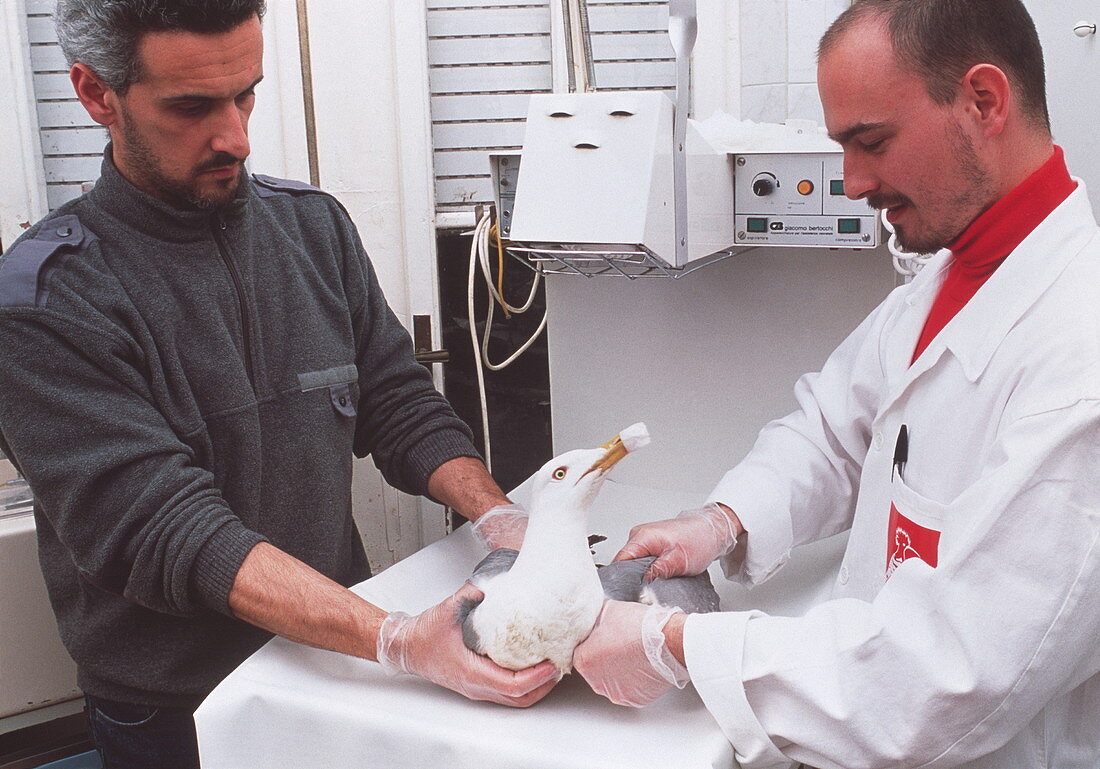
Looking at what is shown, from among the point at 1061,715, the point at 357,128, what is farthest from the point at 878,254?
the point at 357,128

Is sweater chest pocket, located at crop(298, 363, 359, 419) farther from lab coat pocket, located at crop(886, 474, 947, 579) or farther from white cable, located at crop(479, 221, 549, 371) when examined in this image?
lab coat pocket, located at crop(886, 474, 947, 579)

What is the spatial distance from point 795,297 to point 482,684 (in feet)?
3.08

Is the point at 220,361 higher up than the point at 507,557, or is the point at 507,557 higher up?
the point at 220,361

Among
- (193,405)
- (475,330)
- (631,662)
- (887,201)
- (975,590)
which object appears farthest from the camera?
(475,330)

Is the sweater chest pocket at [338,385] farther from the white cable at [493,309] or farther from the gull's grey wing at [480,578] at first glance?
the white cable at [493,309]

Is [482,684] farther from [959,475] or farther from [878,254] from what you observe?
[878,254]

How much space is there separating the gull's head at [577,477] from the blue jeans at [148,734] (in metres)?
0.63

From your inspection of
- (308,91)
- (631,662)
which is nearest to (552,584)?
(631,662)

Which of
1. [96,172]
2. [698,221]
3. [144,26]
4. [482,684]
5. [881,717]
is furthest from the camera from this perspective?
[96,172]

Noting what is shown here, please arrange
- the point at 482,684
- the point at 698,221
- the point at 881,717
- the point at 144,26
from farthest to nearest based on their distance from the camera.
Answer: the point at 698,221 < the point at 144,26 < the point at 482,684 < the point at 881,717

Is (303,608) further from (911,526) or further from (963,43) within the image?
(963,43)

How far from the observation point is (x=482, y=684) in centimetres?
99

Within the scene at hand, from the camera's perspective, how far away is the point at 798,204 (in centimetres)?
138

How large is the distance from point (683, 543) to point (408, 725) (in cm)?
42
